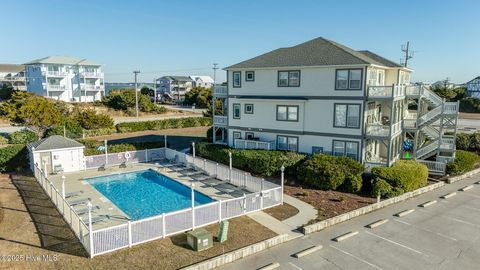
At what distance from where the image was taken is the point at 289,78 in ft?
86.0

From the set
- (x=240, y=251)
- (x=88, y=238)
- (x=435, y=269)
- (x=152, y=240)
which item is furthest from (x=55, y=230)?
(x=435, y=269)

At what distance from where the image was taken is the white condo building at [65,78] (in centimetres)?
7194

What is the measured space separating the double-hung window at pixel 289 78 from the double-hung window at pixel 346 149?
18.0 feet

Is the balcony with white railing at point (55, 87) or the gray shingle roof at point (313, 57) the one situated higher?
the gray shingle roof at point (313, 57)

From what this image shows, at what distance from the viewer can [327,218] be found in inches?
661

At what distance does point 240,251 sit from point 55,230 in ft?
27.6

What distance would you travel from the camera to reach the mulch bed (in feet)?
58.5

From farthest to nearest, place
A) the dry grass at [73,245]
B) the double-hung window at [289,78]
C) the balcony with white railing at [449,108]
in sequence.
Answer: the double-hung window at [289,78]
the balcony with white railing at [449,108]
the dry grass at [73,245]

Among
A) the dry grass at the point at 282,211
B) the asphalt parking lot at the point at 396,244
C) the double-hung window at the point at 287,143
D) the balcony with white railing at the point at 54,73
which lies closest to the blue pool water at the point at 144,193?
the dry grass at the point at 282,211

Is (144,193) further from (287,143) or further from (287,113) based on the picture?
(287,113)

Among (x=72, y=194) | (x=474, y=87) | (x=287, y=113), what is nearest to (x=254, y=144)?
(x=287, y=113)

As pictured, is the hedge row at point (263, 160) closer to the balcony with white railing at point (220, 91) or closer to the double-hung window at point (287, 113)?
the double-hung window at point (287, 113)

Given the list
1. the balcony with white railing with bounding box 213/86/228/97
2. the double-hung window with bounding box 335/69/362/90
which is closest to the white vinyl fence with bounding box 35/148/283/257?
the balcony with white railing with bounding box 213/86/228/97

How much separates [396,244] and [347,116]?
11434 millimetres
